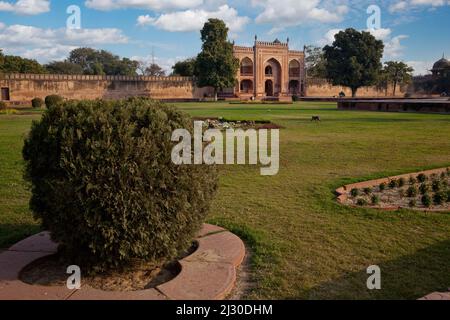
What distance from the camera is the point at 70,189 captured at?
2.12m

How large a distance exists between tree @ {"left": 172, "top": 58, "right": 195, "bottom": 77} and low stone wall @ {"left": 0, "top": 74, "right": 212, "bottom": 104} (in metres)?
2.85

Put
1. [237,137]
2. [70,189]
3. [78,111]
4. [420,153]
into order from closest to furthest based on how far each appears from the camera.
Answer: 1. [70,189]
2. [78,111]
3. [420,153]
4. [237,137]

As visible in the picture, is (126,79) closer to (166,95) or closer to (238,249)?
(166,95)

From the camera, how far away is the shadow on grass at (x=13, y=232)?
119 inches

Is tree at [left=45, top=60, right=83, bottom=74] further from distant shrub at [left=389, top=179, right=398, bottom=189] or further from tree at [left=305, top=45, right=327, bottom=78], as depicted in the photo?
distant shrub at [left=389, top=179, right=398, bottom=189]

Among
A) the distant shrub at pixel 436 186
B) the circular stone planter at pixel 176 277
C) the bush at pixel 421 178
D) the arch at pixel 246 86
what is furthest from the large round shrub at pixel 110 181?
the arch at pixel 246 86

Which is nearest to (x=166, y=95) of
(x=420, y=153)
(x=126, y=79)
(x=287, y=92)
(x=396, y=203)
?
(x=126, y=79)

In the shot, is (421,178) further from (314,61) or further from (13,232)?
(314,61)

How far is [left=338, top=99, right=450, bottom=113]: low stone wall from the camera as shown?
55.3 ft

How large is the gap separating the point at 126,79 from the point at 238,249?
37832 millimetres

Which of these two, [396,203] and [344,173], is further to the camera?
[344,173]

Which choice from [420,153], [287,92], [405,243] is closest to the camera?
[405,243]

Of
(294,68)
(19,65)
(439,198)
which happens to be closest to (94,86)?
(19,65)

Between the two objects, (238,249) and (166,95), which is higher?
(166,95)
